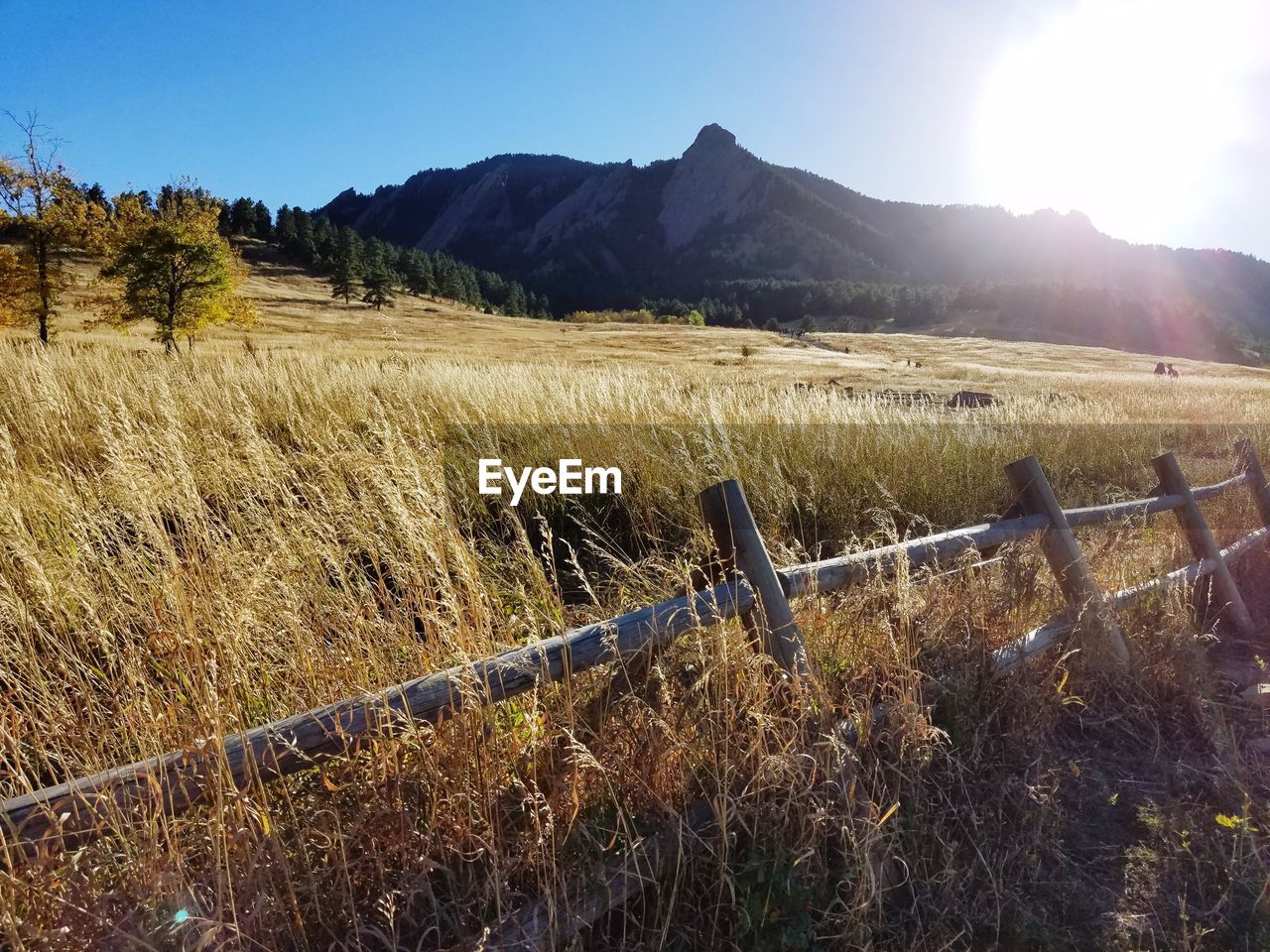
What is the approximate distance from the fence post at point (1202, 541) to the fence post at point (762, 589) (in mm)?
3802

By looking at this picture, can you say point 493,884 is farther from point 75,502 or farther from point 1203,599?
point 1203,599

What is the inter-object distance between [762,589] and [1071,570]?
219 centimetres

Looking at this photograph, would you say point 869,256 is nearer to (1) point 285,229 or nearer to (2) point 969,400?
(1) point 285,229

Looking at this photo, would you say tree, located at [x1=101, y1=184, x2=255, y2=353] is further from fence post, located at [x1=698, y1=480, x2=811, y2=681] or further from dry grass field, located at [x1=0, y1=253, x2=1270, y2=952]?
fence post, located at [x1=698, y1=480, x2=811, y2=681]

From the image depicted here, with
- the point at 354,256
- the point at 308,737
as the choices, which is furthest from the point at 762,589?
the point at 354,256

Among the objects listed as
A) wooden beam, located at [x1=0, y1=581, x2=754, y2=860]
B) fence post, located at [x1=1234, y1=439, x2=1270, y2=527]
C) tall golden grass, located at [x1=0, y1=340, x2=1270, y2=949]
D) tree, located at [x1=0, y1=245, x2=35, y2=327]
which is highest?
tree, located at [x1=0, y1=245, x2=35, y2=327]

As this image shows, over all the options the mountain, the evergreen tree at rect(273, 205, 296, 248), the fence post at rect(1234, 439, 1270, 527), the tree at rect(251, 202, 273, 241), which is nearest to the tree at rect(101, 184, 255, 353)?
the fence post at rect(1234, 439, 1270, 527)

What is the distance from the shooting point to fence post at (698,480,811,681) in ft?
7.78

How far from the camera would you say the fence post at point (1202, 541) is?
174 inches

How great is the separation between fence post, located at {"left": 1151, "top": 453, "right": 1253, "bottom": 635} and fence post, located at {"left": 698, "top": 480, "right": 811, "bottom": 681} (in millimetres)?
3802

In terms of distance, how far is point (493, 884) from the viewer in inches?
66.2

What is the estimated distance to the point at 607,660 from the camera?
207 centimetres

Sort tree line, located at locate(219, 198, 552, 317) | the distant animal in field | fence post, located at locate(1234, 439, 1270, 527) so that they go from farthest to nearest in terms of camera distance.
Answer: tree line, located at locate(219, 198, 552, 317)
the distant animal in field
fence post, located at locate(1234, 439, 1270, 527)

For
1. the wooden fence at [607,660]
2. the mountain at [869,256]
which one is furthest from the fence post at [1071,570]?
the mountain at [869,256]
